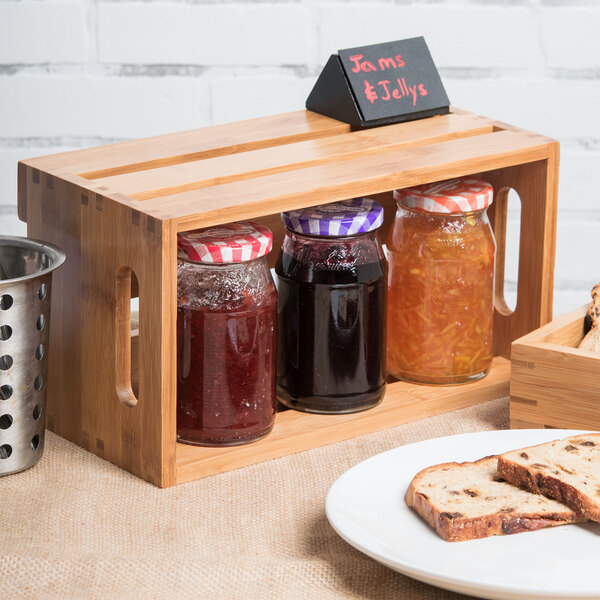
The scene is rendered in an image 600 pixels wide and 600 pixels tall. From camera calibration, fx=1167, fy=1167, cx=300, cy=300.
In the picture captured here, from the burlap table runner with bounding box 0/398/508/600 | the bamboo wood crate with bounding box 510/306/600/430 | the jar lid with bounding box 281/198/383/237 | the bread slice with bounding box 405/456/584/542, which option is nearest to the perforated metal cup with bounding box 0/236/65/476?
the burlap table runner with bounding box 0/398/508/600

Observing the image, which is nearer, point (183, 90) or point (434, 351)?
point (434, 351)

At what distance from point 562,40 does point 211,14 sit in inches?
24.8

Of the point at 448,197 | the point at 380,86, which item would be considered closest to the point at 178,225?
the point at 448,197

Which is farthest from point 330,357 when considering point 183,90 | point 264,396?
point 183,90

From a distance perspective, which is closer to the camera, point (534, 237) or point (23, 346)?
point (23, 346)

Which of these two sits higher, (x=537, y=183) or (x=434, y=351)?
(x=537, y=183)

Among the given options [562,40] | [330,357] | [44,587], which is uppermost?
[562,40]

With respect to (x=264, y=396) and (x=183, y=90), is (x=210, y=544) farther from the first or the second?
(x=183, y=90)

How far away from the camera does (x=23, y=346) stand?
107cm

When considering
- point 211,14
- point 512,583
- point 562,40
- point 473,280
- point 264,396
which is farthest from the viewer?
point 562,40

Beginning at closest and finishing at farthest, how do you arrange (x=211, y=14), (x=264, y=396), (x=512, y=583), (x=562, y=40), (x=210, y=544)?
(x=512, y=583) → (x=210, y=544) → (x=264, y=396) → (x=211, y=14) → (x=562, y=40)

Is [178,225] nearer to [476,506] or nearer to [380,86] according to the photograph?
[476,506]

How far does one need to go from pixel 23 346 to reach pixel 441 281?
46 centimetres

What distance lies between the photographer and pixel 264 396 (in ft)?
3.77
